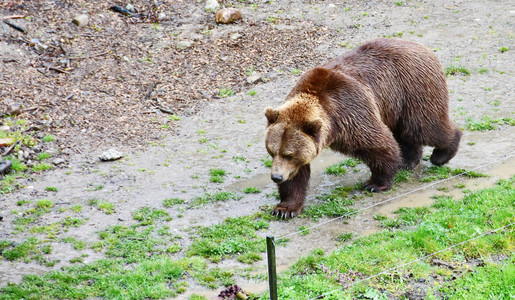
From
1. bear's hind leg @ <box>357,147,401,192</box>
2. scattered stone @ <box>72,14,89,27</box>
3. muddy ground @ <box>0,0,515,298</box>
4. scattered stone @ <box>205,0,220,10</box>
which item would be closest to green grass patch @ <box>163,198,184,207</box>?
muddy ground @ <box>0,0,515,298</box>

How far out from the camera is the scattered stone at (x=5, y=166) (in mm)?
8117

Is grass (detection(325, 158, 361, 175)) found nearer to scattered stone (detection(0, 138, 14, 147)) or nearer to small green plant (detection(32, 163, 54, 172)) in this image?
small green plant (detection(32, 163, 54, 172))

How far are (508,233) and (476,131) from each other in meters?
3.76

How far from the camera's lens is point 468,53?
38.6ft

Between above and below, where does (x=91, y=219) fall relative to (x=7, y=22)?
below

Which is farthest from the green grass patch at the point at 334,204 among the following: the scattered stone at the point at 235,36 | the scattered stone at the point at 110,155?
the scattered stone at the point at 235,36

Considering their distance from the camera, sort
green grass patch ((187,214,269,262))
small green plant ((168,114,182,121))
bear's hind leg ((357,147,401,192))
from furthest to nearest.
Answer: small green plant ((168,114,182,121)), bear's hind leg ((357,147,401,192)), green grass patch ((187,214,269,262))

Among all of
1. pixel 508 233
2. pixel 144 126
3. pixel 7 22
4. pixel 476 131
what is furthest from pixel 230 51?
pixel 508 233

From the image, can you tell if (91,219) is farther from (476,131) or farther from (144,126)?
(476,131)

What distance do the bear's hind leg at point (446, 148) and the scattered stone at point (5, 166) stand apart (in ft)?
18.7

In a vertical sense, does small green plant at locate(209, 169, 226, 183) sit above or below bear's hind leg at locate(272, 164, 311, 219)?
below

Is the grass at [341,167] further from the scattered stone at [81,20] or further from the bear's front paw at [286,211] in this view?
the scattered stone at [81,20]

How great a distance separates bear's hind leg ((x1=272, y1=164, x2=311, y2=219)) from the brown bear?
12mm

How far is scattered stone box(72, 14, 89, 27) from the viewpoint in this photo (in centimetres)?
1178
